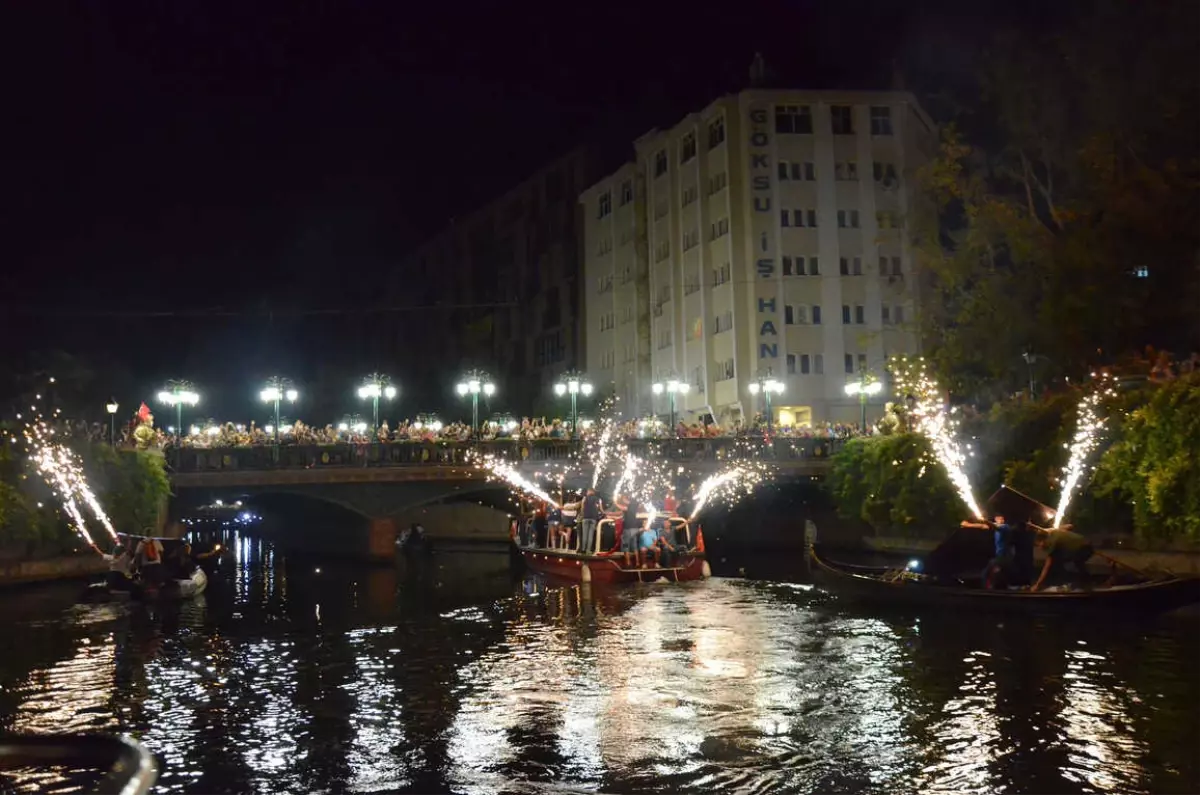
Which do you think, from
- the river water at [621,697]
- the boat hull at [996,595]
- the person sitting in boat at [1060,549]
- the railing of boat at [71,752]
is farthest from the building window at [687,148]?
the railing of boat at [71,752]

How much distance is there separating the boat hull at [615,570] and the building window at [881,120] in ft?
129

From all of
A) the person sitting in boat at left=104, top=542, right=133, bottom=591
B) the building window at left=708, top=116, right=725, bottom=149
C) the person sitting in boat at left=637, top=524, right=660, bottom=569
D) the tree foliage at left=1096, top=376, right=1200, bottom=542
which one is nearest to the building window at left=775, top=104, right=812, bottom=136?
the building window at left=708, top=116, right=725, bottom=149

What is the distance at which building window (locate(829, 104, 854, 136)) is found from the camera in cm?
7800

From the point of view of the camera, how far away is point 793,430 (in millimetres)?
64812

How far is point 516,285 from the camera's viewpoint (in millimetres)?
114750

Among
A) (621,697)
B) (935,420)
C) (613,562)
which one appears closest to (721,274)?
(935,420)

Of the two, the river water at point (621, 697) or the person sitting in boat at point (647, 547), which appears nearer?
the river water at point (621, 697)

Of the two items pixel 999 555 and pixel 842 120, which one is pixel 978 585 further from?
pixel 842 120

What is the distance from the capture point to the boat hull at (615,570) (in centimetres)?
4662

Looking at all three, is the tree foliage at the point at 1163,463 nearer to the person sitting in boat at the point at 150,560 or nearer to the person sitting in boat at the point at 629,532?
the person sitting in boat at the point at 629,532

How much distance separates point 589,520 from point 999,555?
62.3 ft

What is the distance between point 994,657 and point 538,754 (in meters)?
12.9

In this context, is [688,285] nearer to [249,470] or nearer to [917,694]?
[249,470]

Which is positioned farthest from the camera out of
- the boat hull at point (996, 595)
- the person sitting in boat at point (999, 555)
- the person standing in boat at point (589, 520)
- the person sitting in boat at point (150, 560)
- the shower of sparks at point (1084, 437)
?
the person standing in boat at point (589, 520)
